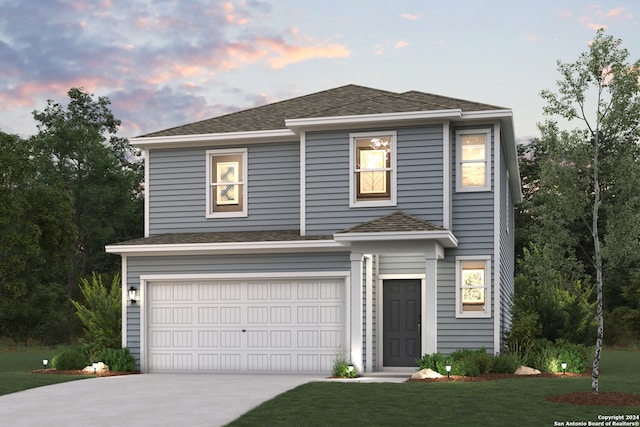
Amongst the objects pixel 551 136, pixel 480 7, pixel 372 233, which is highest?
pixel 480 7

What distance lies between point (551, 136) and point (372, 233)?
4.84 metres

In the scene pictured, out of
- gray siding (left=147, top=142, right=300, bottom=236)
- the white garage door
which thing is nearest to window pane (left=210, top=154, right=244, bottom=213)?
gray siding (left=147, top=142, right=300, bottom=236)

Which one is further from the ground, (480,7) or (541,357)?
(480,7)

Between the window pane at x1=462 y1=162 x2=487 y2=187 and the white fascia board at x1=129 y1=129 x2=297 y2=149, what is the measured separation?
4.47m

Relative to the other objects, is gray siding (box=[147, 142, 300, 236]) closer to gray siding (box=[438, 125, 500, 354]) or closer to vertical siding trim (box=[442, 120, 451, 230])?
vertical siding trim (box=[442, 120, 451, 230])

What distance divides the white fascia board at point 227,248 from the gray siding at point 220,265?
20 cm

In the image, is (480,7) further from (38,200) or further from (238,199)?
(38,200)

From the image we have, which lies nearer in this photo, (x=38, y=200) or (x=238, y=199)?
(x=238, y=199)

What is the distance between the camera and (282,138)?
22203 millimetres

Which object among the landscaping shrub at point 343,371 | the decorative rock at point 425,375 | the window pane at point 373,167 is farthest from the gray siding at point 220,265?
the decorative rock at point 425,375

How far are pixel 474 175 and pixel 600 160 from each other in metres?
5.60

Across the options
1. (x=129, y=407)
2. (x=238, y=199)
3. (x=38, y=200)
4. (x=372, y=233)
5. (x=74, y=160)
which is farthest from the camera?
(x=74, y=160)

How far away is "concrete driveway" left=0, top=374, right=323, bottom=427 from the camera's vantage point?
1242cm

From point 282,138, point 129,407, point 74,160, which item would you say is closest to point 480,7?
point 282,138
